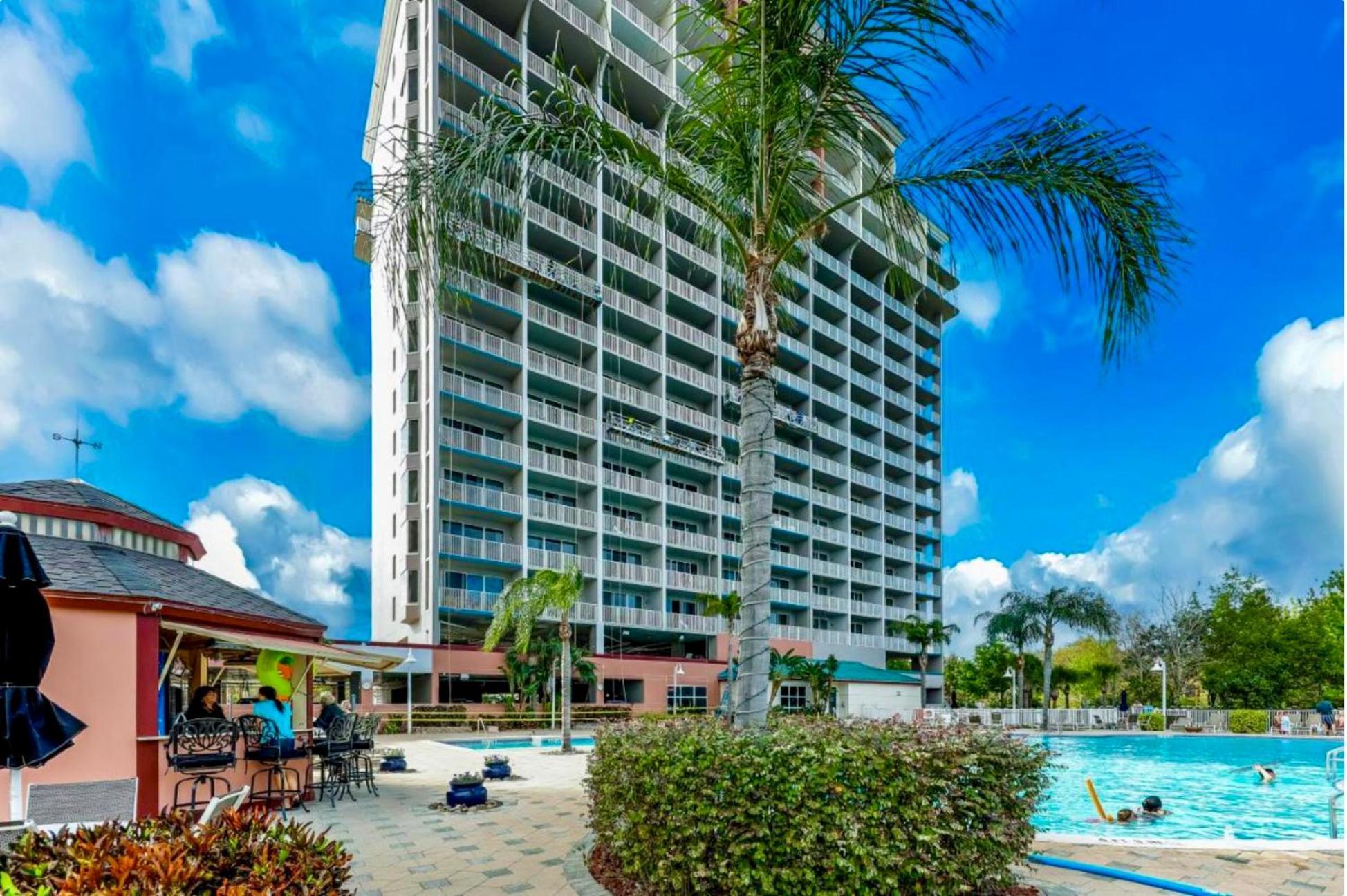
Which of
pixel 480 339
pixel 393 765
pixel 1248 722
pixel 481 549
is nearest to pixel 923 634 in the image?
pixel 1248 722

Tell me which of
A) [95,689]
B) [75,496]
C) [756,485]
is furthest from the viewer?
[75,496]

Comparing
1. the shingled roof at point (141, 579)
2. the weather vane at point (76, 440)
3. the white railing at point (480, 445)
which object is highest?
the white railing at point (480, 445)

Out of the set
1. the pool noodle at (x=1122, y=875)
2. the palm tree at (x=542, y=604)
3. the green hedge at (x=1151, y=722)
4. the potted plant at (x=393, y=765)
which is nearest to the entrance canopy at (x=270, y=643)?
the potted plant at (x=393, y=765)

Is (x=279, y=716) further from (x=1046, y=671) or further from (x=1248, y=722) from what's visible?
(x=1248, y=722)

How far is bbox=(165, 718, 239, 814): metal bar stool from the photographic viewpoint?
383 inches

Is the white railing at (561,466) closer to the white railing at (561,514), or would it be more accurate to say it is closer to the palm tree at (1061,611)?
the white railing at (561,514)

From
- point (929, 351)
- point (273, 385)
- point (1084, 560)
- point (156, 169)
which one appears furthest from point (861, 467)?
point (156, 169)

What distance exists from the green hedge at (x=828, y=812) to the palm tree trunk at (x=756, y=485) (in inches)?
36.4

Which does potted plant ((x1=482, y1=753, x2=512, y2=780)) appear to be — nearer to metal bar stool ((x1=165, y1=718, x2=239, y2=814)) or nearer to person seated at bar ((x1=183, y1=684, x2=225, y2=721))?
person seated at bar ((x1=183, y1=684, x2=225, y2=721))

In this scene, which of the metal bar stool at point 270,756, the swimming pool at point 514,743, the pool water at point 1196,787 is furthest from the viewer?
the swimming pool at point 514,743

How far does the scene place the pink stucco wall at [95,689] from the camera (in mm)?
9164

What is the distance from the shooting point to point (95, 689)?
934 cm

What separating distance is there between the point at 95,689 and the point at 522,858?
5.48 m

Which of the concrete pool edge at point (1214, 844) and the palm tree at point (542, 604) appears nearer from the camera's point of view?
the concrete pool edge at point (1214, 844)
